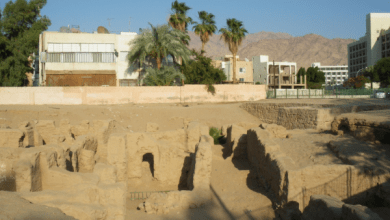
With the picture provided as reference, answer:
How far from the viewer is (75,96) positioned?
29172 millimetres

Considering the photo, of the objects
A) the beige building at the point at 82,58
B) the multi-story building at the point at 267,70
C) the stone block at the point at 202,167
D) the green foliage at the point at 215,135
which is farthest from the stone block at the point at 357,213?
the multi-story building at the point at 267,70

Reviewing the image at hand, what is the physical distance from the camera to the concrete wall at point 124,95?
2833 centimetres

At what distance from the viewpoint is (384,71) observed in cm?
5131

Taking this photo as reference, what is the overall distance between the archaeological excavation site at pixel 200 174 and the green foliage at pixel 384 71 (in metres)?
40.4

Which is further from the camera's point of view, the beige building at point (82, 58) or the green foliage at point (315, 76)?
the green foliage at point (315, 76)

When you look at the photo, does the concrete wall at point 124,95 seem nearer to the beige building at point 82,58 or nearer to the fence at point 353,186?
the beige building at point 82,58

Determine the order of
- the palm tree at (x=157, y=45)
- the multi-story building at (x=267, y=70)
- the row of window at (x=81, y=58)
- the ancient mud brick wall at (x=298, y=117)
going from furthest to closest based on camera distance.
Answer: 1. the multi-story building at (x=267, y=70)
2. the row of window at (x=81, y=58)
3. the palm tree at (x=157, y=45)
4. the ancient mud brick wall at (x=298, y=117)

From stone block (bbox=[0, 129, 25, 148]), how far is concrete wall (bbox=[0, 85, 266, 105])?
18.1 meters

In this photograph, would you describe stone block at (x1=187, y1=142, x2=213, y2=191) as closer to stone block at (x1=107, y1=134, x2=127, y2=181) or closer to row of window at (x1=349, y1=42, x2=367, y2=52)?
stone block at (x1=107, y1=134, x2=127, y2=181)

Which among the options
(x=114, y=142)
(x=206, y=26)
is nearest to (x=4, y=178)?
(x=114, y=142)

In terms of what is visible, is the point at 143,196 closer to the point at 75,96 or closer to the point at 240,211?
the point at 240,211

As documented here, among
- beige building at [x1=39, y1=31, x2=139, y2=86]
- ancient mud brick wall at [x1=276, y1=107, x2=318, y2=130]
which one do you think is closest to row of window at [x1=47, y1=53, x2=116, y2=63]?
beige building at [x1=39, y1=31, x2=139, y2=86]

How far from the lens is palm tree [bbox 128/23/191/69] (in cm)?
3234

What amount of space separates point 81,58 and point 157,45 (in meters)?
7.49
